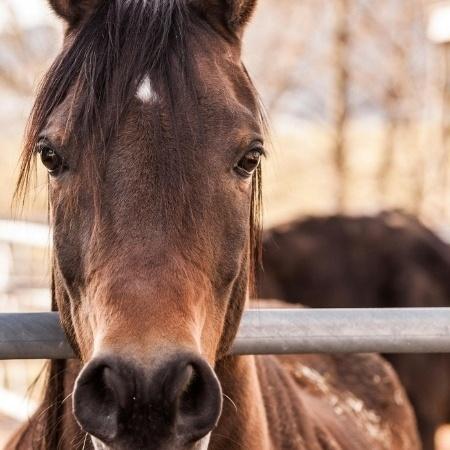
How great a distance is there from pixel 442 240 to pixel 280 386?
472 centimetres

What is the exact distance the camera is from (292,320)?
212 centimetres

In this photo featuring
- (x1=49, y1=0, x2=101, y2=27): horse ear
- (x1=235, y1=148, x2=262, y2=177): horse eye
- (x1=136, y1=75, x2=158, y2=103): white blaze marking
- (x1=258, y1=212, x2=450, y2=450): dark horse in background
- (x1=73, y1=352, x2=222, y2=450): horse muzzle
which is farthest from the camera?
(x1=258, y1=212, x2=450, y2=450): dark horse in background

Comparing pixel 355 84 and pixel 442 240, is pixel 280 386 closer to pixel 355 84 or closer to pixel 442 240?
pixel 442 240

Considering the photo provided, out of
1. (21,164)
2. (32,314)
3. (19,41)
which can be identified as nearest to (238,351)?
(32,314)

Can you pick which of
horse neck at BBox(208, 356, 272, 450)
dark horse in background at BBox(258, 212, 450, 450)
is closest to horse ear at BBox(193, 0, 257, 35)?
horse neck at BBox(208, 356, 272, 450)

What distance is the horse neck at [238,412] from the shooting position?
2.20m

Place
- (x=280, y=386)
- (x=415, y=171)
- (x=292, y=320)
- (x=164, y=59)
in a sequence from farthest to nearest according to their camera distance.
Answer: (x=415, y=171) < (x=280, y=386) < (x=292, y=320) < (x=164, y=59)

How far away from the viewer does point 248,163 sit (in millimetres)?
2033

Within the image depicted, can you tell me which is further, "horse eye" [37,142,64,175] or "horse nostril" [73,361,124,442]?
"horse eye" [37,142,64,175]

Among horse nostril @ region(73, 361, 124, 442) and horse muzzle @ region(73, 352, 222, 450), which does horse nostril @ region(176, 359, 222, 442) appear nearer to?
horse muzzle @ region(73, 352, 222, 450)

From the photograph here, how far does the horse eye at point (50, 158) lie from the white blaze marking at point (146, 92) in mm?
254

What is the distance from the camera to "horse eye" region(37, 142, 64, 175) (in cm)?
195

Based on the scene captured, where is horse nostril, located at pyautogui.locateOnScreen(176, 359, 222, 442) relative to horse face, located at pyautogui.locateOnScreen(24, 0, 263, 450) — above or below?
below

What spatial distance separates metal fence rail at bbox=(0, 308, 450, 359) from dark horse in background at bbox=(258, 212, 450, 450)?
455cm
